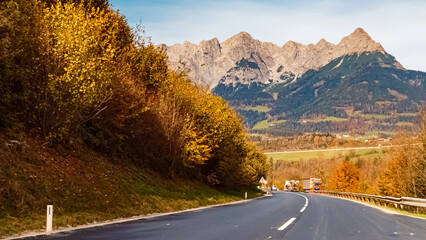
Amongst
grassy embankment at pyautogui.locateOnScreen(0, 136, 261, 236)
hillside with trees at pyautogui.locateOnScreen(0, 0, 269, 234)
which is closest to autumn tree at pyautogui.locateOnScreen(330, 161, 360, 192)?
hillside with trees at pyautogui.locateOnScreen(0, 0, 269, 234)

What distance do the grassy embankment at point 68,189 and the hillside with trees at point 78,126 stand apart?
0.18 ft

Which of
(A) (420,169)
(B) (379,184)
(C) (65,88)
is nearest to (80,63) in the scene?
(C) (65,88)

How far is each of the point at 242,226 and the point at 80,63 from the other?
1035cm

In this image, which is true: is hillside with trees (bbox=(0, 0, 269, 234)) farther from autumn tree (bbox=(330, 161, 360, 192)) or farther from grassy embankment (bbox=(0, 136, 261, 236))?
autumn tree (bbox=(330, 161, 360, 192))

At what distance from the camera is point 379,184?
6744 centimetres

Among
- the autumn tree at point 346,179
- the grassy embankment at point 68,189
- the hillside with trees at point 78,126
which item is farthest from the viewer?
the autumn tree at point 346,179

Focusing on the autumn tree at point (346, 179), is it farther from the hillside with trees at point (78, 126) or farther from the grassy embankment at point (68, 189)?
the grassy embankment at point (68, 189)

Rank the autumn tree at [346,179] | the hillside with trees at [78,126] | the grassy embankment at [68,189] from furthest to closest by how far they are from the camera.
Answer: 1. the autumn tree at [346,179]
2. the hillside with trees at [78,126]
3. the grassy embankment at [68,189]

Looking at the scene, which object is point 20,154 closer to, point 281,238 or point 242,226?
point 242,226

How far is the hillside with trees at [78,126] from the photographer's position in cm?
1781

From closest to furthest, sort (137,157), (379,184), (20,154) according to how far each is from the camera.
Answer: (20,154), (137,157), (379,184)

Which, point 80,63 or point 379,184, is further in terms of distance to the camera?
point 379,184

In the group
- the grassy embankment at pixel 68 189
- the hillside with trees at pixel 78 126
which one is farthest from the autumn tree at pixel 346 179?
the grassy embankment at pixel 68 189

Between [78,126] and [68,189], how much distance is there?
6173 millimetres
